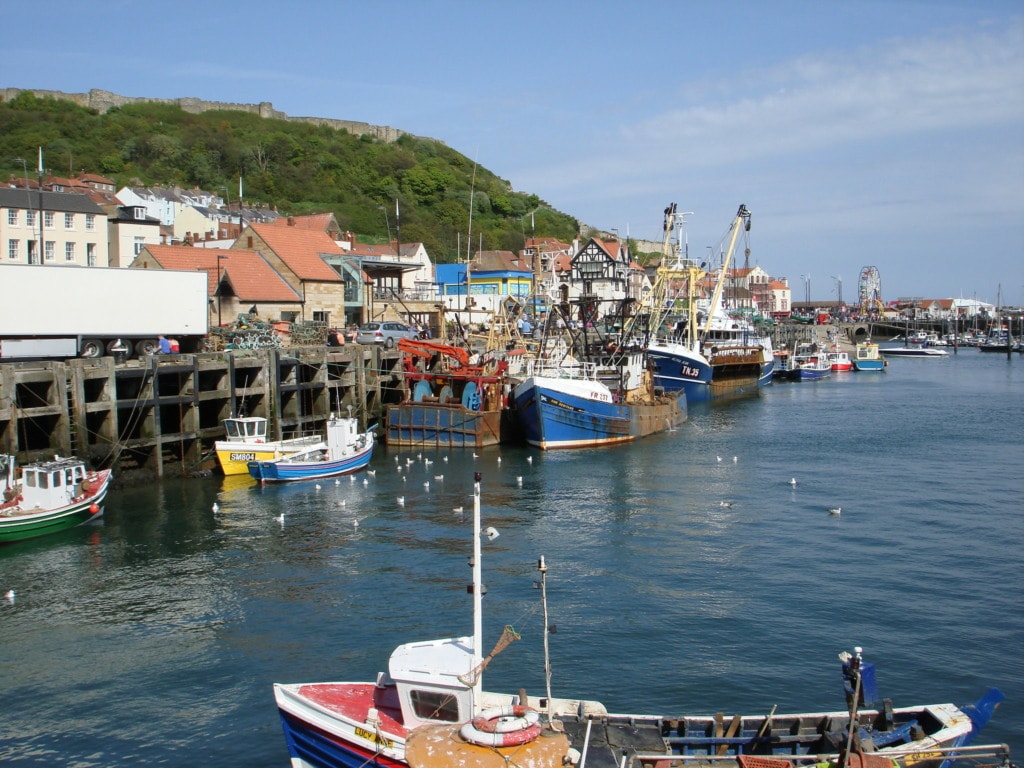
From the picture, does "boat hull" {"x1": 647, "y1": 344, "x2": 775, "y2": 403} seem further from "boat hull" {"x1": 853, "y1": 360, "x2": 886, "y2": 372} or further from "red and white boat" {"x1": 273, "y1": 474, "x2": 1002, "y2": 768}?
"red and white boat" {"x1": 273, "y1": 474, "x2": 1002, "y2": 768}

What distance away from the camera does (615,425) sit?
4606 cm

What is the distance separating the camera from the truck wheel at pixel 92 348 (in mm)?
38062

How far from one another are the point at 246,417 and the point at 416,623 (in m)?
21.7

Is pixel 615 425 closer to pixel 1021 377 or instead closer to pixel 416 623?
pixel 416 623

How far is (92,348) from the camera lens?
38406mm

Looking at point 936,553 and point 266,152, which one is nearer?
point 936,553

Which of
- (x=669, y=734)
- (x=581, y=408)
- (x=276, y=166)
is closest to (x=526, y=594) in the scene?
(x=669, y=734)

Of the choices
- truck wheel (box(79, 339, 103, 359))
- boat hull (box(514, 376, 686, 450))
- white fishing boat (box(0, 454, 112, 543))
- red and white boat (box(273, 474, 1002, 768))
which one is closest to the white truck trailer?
truck wheel (box(79, 339, 103, 359))

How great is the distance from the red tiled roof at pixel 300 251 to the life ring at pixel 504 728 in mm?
48239

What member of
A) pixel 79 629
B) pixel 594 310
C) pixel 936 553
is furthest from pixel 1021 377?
pixel 79 629

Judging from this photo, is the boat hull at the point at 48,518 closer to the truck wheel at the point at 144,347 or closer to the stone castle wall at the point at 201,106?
the truck wheel at the point at 144,347

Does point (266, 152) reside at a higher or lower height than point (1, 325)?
higher

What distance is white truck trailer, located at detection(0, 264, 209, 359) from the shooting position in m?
35.3

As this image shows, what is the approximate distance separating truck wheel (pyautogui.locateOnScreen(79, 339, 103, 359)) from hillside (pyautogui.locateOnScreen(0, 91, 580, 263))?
236 feet
